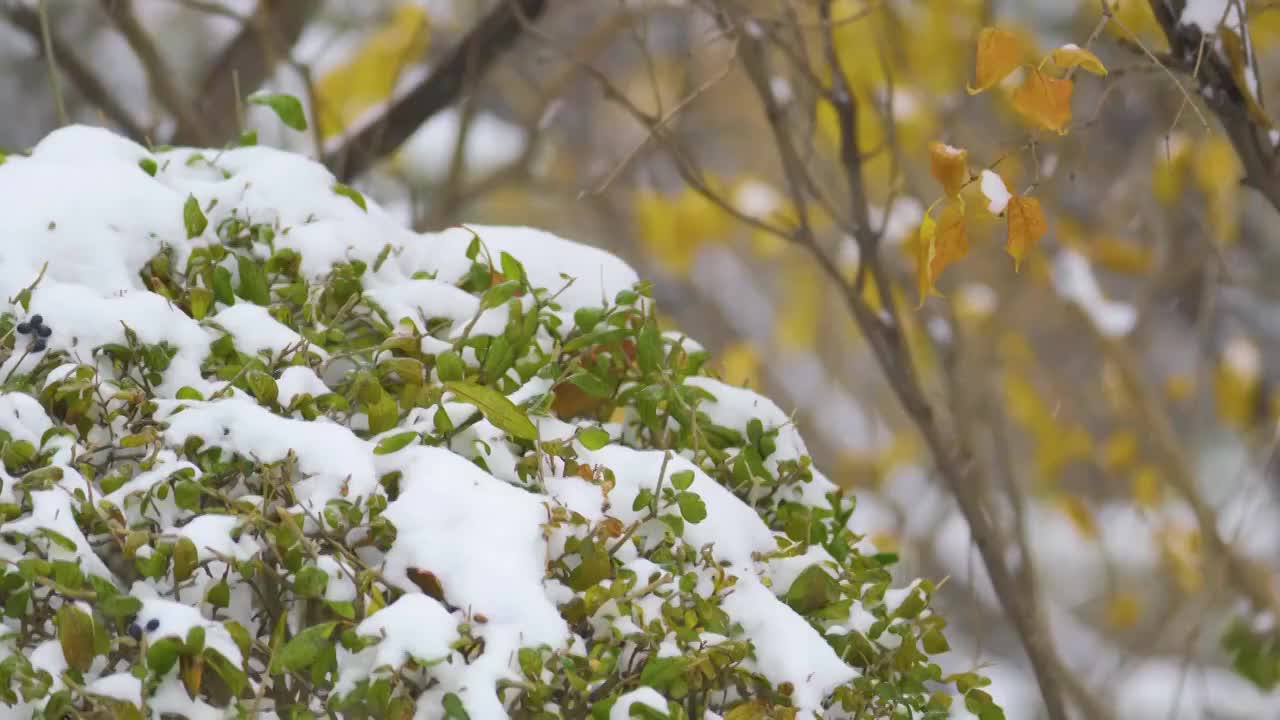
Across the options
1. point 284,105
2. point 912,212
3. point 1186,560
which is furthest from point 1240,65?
point 1186,560

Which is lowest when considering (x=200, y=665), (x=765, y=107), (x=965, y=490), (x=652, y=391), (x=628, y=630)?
(x=200, y=665)

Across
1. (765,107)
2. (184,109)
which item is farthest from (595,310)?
(184,109)

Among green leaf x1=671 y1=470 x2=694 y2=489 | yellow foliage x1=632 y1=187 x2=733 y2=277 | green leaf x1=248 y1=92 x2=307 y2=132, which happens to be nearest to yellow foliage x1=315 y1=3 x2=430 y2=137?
yellow foliage x1=632 y1=187 x2=733 y2=277

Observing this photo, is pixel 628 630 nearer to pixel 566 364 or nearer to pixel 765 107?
pixel 566 364

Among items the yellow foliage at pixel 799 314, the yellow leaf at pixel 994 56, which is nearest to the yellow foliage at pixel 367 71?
the yellow foliage at pixel 799 314

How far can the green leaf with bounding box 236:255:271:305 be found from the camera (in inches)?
50.8

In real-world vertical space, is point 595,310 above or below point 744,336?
below

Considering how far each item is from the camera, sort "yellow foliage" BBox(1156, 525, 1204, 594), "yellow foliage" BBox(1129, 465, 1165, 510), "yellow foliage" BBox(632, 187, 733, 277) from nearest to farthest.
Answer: "yellow foliage" BBox(1156, 525, 1204, 594) → "yellow foliage" BBox(1129, 465, 1165, 510) → "yellow foliage" BBox(632, 187, 733, 277)

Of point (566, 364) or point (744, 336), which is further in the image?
point (744, 336)

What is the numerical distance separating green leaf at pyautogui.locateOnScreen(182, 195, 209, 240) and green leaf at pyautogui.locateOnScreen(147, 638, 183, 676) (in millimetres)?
503

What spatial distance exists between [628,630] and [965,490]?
1123 mm

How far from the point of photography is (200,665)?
0.96 metres

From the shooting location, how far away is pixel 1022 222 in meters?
1.39

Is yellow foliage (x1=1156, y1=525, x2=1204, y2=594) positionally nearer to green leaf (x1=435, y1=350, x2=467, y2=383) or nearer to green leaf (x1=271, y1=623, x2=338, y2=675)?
green leaf (x1=435, y1=350, x2=467, y2=383)
